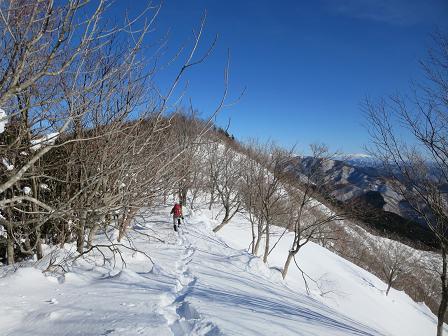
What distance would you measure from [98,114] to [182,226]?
1202 cm

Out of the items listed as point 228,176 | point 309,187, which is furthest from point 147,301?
point 228,176

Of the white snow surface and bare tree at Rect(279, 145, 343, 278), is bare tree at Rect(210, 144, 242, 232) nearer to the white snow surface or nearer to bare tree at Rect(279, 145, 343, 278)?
bare tree at Rect(279, 145, 343, 278)

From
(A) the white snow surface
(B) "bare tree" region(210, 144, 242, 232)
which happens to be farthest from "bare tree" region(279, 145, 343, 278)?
(A) the white snow surface

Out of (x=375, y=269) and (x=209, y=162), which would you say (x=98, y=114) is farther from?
(x=375, y=269)

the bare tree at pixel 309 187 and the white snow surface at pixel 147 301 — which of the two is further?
the bare tree at pixel 309 187

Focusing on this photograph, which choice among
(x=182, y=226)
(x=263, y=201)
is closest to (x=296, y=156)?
(x=263, y=201)

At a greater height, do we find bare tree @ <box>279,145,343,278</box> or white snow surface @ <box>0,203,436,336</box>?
bare tree @ <box>279,145,343,278</box>

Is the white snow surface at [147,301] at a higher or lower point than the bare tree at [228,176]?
lower

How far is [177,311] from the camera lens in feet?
16.1

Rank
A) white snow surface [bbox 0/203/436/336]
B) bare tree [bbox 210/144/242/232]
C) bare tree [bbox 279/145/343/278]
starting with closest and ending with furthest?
white snow surface [bbox 0/203/436/336] < bare tree [bbox 279/145/343/278] < bare tree [bbox 210/144/242/232]

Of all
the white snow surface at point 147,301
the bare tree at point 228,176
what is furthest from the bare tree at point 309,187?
the white snow surface at point 147,301

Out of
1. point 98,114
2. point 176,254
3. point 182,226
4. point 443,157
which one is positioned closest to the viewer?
point 98,114

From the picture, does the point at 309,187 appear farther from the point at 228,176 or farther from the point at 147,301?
the point at 147,301

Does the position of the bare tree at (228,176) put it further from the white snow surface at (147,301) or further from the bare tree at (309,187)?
the white snow surface at (147,301)
